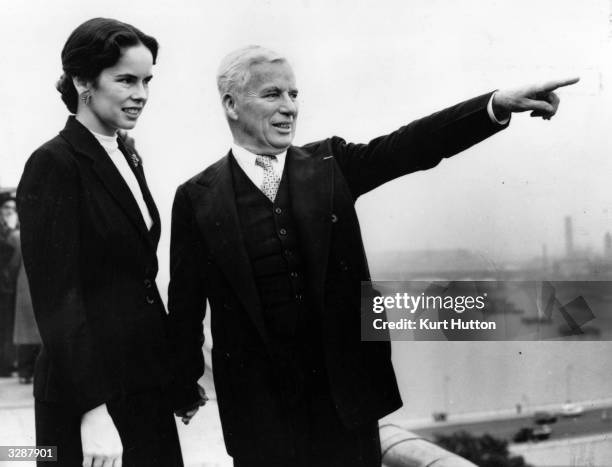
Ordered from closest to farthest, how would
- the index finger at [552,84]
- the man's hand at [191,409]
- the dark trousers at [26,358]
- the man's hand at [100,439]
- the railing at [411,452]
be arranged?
the index finger at [552,84]
the man's hand at [100,439]
the man's hand at [191,409]
the railing at [411,452]
the dark trousers at [26,358]

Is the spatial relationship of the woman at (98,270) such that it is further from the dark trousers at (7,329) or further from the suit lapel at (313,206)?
the dark trousers at (7,329)

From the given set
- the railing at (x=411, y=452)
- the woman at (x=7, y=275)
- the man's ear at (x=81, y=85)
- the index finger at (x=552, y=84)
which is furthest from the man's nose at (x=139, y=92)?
the railing at (x=411, y=452)

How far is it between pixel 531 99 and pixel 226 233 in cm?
80

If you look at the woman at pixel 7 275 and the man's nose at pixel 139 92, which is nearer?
the man's nose at pixel 139 92

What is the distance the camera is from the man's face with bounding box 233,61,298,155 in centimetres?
183

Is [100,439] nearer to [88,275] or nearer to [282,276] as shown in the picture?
[88,275]

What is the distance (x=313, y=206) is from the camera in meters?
1.79

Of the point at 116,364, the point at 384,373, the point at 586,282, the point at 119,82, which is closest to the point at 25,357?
the point at 116,364

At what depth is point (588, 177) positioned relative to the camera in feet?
6.76

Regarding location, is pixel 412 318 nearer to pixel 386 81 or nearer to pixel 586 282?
pixel 586 282

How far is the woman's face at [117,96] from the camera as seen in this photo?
74.0 inches

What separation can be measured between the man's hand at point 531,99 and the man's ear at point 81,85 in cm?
105

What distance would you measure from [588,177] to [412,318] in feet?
2.15

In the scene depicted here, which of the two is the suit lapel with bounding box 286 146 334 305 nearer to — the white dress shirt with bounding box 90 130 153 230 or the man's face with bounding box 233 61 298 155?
the man's face with bounding box 233 61 298 155
